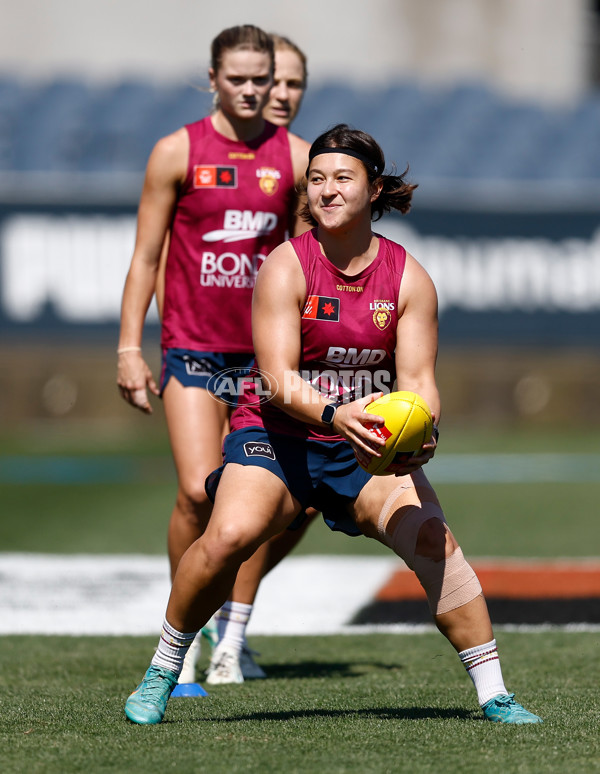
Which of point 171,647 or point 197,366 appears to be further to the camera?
point 197,366

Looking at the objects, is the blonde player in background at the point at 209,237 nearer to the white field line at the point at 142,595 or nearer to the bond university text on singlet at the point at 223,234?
the bond university text on singlet at the point at 223,234

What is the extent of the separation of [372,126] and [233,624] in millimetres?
15595

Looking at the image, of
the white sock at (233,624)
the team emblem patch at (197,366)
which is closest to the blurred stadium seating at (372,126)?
the team emblem patch at (197,366)

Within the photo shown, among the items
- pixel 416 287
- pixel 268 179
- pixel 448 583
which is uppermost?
pixel 268 179

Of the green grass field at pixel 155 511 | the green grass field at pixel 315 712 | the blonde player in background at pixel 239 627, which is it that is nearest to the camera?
the green grass field at pixel 315 712

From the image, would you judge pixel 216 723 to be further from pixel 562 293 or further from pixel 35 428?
pixel 562 293

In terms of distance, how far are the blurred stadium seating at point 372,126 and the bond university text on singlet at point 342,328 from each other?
1495 centimetres

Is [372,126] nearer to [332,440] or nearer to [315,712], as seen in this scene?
[332,440]

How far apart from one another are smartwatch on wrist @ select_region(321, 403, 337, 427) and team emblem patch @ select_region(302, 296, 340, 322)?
1.20 feet

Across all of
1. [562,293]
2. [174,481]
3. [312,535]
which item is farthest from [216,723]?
[562,293]

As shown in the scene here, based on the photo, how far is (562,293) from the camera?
1753cm

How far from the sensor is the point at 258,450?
436 cm

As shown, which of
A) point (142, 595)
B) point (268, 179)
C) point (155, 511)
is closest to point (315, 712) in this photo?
point (268, 179)

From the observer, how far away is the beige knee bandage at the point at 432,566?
4242mm
